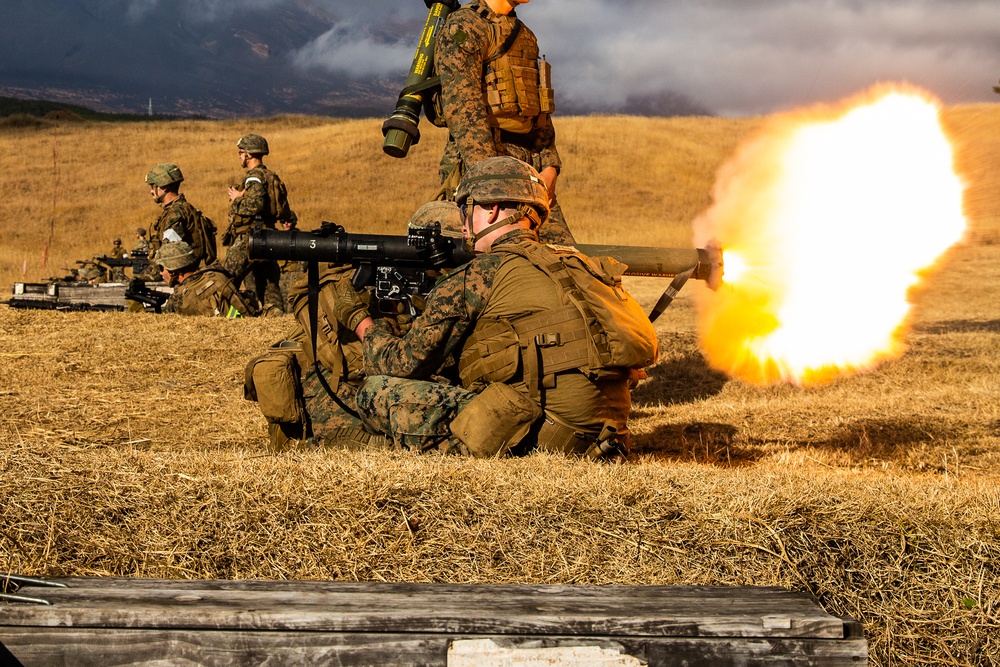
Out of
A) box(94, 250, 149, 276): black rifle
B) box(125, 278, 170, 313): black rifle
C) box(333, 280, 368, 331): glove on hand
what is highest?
box(94, 250, 149, 276): black rifle

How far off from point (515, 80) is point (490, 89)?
20 centimetres

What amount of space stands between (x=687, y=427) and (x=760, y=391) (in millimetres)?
2018

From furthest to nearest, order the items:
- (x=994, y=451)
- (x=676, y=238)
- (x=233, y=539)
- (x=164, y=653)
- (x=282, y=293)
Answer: (x=676, y=238), (x=282, y=293), (x=994, y=451), (x=233, y=539), (x=164, y=653)

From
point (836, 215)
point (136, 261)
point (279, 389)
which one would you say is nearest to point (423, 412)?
point (279, 389)

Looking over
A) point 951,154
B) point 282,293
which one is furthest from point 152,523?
point 282,293

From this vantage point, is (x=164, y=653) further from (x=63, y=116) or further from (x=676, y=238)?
(x=63, y=116)

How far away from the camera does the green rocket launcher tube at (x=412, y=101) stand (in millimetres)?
8047

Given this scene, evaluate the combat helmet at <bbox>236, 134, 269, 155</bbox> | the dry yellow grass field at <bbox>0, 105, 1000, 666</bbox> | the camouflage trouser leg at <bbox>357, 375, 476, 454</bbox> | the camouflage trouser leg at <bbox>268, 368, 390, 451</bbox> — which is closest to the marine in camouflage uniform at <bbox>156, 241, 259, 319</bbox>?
the dry yellow grass field at <bbox>0, 105, 1000, 666</bbox>

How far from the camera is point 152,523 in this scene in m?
4.21

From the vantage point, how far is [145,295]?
13641 mm

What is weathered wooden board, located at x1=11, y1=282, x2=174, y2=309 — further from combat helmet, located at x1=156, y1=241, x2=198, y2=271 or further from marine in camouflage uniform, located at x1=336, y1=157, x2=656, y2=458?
marine in camouflage uniform, located at x1=336, y1=157, x2=656, y2=458

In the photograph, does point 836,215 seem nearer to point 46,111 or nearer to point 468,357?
point 468,357

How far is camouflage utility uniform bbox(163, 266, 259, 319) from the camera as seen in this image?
12703mm

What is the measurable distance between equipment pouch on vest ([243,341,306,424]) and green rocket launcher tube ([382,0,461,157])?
6.89 ft
